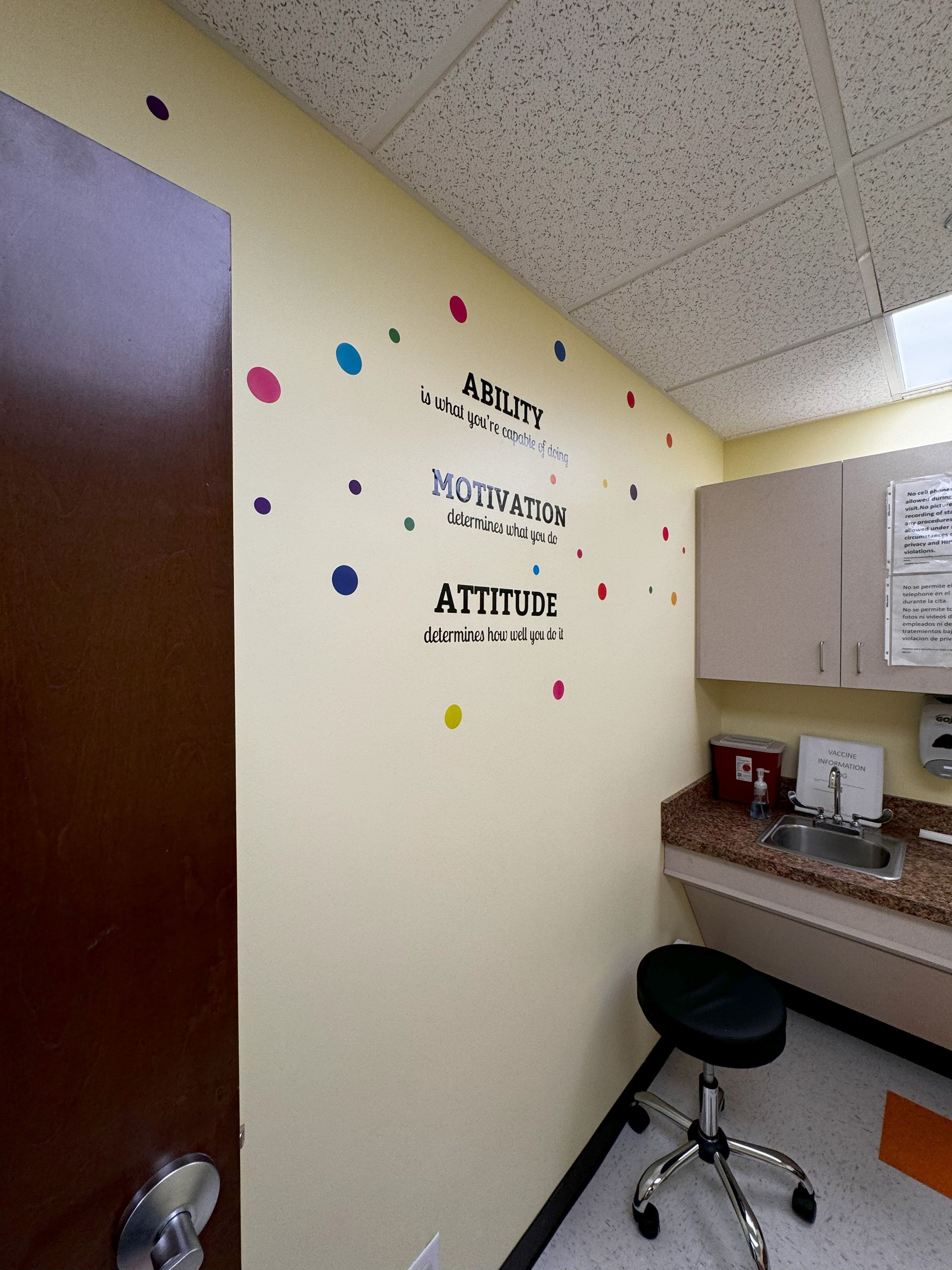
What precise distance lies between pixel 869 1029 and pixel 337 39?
11.3ft

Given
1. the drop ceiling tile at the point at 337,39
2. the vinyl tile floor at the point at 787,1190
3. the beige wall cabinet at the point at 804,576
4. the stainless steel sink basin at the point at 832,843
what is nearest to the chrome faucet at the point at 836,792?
the stainless steel sink basin at the point at 832,843

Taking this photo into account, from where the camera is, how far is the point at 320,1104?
0.96 meters

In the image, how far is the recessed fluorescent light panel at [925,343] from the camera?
1.56m

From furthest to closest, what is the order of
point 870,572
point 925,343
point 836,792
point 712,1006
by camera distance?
1. point 836,792
2. point 870,572
3. point 925,343
4. point 712,1006

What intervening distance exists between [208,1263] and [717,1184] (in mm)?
1811

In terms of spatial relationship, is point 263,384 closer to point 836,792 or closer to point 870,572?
point 870,572

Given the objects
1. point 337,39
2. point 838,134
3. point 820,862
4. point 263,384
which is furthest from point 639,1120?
point 337,39

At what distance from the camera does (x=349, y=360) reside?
38.9 inches

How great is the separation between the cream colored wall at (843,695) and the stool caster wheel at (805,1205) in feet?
4.61

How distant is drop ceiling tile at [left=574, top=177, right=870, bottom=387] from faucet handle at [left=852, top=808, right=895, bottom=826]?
182cm

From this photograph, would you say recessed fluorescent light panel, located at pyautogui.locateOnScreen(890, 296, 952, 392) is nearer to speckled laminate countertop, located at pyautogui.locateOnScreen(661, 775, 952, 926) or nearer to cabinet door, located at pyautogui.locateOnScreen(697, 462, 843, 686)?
cabinet door, located at pyautogui.locateOnScreen(697, 462, 843, 686)

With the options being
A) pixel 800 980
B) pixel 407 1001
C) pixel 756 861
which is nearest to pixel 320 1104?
pixel 407 1001

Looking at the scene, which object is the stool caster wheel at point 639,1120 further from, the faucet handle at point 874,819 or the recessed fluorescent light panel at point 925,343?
the recessed fluorescent light panel at point 925,343

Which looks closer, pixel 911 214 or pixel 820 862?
pixel 911 214
